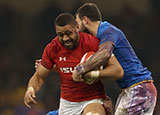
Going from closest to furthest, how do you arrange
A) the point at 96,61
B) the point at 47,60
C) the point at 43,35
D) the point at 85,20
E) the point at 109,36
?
the point at 96,61
the point at 109,36
the point at 47,60
the point at 85,20
the point at 43,35

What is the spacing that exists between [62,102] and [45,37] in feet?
15.8

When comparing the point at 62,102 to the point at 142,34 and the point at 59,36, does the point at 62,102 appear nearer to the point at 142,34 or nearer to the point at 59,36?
the point at 59,36

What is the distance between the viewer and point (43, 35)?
27.7 feet

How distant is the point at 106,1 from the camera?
8.88 meters

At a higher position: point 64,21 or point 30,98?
point 64,21

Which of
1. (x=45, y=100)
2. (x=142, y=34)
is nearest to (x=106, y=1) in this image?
(x=142, y=34)

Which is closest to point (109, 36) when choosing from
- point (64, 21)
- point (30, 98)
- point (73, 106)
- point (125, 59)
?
Answer: point (125, 59)

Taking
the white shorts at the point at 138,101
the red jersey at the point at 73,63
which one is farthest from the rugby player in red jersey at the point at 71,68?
the white shorts at the point at 138,101

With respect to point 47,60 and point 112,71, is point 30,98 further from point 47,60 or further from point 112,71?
point 112,71

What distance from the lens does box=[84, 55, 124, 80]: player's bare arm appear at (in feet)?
10.1

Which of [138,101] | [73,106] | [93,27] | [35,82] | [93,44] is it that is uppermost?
[93,27]

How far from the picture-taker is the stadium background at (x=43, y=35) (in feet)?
25.2

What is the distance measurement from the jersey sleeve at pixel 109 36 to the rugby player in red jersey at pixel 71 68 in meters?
0.10

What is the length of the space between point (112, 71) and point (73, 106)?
68 centimetres
